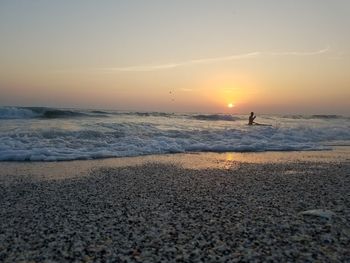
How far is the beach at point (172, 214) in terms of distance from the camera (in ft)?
14.6

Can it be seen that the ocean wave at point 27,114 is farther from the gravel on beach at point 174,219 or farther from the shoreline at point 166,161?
the gravel on beach at point 174,219

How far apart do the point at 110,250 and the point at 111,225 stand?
106cm

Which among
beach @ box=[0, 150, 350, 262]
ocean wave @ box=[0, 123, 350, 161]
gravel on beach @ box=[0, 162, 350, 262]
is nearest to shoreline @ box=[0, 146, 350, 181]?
beach @ box=[0, 150, 350, 262]

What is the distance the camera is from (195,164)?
12422 mm

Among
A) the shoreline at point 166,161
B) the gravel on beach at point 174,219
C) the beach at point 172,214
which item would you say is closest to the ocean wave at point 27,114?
the shoreline at point 166,161

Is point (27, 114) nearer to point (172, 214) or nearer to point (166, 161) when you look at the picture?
point (166, 161)

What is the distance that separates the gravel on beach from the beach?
1 centimetres

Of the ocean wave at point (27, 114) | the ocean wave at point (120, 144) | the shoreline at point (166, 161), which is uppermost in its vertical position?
the ocean wave at point (27, 114)

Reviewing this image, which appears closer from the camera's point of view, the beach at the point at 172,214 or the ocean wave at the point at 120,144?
the beach at the point at 172,214

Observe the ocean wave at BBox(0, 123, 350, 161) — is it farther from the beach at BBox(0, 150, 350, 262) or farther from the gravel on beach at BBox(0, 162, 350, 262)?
the gravel on beach at BBox(0, 162, 350, 262)

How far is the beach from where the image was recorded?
4445mm

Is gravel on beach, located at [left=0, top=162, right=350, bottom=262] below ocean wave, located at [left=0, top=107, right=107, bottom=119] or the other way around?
below

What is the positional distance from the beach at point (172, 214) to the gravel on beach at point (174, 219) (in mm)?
14

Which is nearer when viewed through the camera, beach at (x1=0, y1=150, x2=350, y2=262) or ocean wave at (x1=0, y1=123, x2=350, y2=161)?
beach at (x1=0, y1=150, x2=350, y2=262)
